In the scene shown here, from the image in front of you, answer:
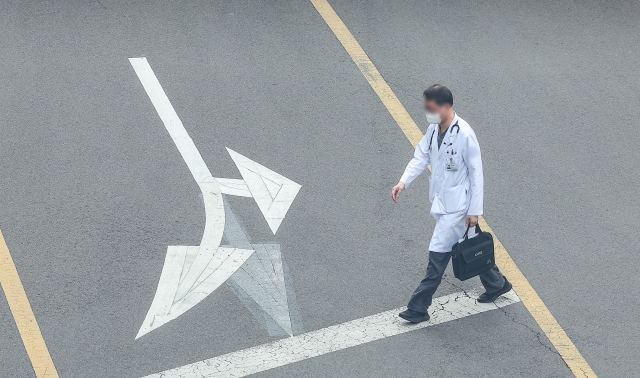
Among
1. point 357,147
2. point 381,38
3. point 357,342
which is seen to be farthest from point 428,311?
point 381,38

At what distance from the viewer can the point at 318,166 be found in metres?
8.59

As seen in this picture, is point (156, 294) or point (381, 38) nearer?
point (156, 294)

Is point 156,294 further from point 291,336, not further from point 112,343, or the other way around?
point 291,336

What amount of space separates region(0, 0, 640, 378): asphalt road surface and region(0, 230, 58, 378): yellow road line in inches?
2.7

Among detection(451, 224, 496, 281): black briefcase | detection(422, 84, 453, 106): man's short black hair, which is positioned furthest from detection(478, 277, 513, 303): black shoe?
detection(422, 84, 453, 106): man's short black hair

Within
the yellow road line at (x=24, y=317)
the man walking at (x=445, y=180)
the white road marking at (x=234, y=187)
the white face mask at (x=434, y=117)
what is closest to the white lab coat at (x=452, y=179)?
the man walking at (x=445, y=180)

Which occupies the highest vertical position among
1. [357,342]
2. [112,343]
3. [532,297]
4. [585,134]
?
[585,134]

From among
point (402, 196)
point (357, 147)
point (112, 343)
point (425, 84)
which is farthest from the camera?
point (425, 84)

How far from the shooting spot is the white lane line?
6.53 m

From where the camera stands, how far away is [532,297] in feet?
24.0

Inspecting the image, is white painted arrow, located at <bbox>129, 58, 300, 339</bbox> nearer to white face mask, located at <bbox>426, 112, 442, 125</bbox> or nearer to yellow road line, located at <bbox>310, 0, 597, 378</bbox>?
yellow road line, located at <bbox>310, 0, 597, 378</bbox>

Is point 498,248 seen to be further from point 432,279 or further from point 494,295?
point 432,279

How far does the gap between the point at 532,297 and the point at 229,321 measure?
2629mm

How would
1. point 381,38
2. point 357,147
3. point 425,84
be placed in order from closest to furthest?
point 357,147 < point 425,84 < point 381,38
